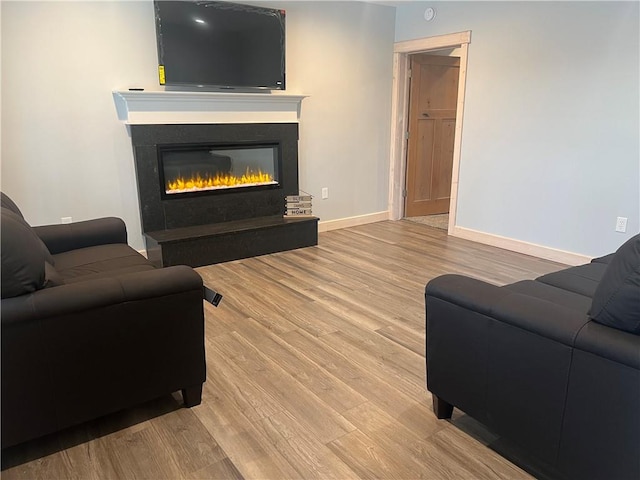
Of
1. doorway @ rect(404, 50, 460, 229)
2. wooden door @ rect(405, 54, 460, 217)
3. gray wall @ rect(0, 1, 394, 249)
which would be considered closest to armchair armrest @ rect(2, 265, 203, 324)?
gray wall @ rect(0, 1, 394, 249)

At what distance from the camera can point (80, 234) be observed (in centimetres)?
289

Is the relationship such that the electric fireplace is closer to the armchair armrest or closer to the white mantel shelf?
the white mantel shelf

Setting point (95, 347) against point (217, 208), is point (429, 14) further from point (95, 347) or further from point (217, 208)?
point (95, 347)

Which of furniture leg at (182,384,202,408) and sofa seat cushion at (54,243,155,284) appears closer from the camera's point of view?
furniture leg at (182,384,202,408)

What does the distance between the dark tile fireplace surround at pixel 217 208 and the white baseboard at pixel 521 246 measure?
1.64m

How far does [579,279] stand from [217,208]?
10.3 ft

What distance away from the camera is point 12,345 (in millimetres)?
1588

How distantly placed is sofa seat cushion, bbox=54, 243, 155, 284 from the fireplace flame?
4.69ft

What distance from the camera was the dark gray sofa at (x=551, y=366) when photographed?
1360 millimetres

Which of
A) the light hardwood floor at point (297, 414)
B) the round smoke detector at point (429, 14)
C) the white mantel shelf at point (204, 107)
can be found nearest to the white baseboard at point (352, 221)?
the white mantel shelf at point (204, 107)

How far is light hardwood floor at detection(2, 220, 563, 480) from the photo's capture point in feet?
5.78

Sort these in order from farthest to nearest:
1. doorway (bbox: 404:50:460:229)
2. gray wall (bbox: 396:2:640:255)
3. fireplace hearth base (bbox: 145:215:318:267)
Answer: doorway (bbox: 404:50:460:229) → fireplace hearth base (bbox: 145:215:318:267) → gray wall (bbox: 396:2:640:255)

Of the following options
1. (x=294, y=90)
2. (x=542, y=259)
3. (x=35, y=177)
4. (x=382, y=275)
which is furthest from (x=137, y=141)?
(x=542, y=259)

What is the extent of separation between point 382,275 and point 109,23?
9.81 feet
